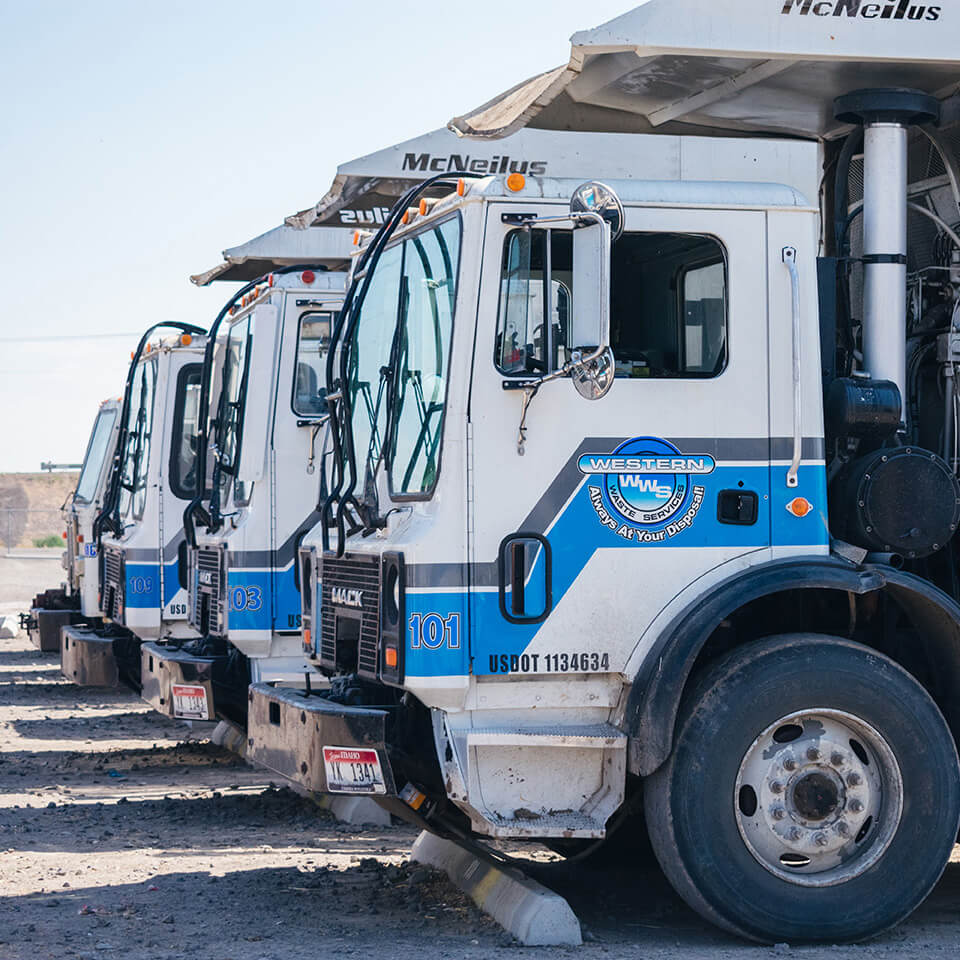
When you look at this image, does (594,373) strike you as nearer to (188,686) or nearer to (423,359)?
(423,359)

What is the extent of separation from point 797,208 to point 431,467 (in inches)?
68.1

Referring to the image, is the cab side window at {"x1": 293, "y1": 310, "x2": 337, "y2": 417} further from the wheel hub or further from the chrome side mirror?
the wheel hub

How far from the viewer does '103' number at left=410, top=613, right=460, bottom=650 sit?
230 inches

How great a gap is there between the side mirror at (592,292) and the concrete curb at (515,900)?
1.92m

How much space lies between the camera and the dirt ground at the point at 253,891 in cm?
608

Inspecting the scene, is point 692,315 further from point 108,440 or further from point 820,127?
point 108,440

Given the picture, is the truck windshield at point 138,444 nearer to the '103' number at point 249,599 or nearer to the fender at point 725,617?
the '103' number at point 249,599

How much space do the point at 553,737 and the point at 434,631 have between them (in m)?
0.58

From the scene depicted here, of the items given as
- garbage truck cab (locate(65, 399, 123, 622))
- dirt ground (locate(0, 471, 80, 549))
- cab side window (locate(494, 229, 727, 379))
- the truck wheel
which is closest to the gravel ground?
the truck wheel

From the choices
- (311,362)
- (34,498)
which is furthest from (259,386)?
(34,498)

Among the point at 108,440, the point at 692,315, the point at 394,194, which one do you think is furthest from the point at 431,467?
the point at 108,440

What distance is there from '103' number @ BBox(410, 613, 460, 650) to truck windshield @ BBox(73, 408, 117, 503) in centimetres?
957

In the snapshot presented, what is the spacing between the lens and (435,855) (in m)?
7.34

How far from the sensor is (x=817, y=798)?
19.5ft
